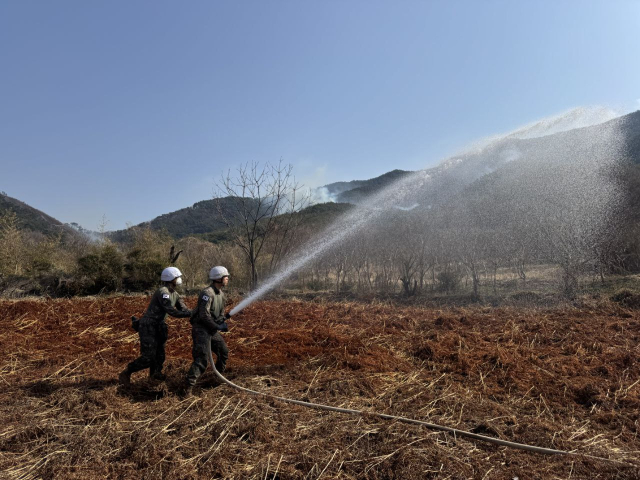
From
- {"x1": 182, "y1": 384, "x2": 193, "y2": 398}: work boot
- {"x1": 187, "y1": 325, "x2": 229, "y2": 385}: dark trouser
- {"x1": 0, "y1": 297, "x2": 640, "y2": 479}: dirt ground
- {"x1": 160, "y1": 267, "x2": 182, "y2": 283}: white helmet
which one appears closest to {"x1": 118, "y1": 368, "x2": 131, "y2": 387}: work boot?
{"x1": 0, "y1": 297, "x2": 640, "y2": 479}: dirt ground

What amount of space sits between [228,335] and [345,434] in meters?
4.81

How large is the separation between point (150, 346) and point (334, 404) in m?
2.38

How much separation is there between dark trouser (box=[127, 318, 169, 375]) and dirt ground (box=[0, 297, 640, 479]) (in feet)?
0.94

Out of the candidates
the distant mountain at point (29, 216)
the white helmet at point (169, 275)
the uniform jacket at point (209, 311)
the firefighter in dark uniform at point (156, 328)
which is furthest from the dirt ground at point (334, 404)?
the distant mountain at point (29, 216)

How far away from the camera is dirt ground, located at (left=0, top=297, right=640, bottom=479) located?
3.19 meters

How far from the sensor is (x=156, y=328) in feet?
16.5

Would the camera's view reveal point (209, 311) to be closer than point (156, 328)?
Yes

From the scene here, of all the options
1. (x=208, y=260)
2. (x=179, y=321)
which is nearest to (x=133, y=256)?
(x=208, y=260)

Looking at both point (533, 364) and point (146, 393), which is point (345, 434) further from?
point (533, 364)

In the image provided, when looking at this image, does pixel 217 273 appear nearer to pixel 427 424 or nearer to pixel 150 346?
pixel 150 346

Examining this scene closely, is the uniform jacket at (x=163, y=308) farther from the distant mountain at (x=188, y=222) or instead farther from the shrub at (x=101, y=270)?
the distant mountain at (x=188, y=222)

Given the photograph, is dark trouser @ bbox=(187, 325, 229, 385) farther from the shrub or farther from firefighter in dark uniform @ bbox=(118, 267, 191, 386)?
the shrub

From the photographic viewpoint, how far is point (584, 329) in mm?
7867

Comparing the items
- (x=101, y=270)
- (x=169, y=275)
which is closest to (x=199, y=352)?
(x=169, y=275)
